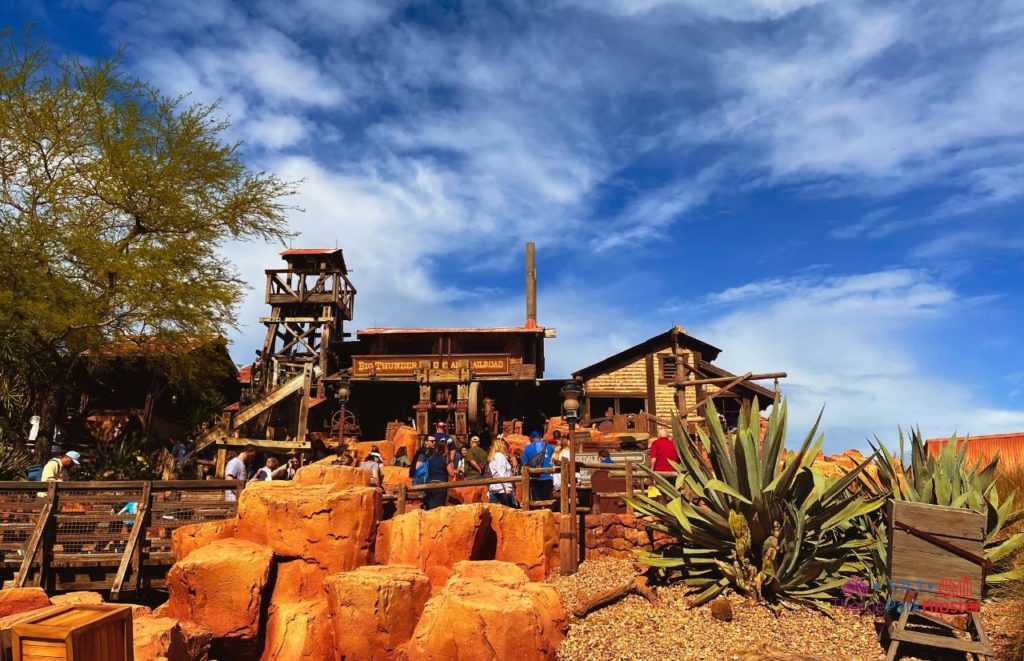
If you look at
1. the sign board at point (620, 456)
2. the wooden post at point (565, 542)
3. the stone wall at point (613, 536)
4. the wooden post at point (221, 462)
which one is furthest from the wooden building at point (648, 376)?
the wooden post at point (565, 542)

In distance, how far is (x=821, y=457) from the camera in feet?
71.7

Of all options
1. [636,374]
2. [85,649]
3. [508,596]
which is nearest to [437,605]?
[508,596]

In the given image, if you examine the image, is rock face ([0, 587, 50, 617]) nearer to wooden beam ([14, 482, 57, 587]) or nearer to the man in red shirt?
wooden beam ([14, 482, 57, 587])

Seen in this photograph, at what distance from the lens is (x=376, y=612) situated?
8102 mm

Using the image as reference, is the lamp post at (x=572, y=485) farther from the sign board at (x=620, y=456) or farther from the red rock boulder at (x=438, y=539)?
the sign board at (x=620, y=456)

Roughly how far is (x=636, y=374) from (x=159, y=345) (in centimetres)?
1719

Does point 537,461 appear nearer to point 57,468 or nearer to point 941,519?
point 941,519

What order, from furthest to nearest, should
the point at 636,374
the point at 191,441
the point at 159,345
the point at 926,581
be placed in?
the point at 636,374 < the point at 191,441 < the point at 159,345 < the point at 926,581

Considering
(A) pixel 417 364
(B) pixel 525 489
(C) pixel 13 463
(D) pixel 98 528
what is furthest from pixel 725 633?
(A) pixel 417 364

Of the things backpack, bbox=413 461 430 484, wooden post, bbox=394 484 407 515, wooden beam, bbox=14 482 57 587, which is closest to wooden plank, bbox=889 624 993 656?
wooden post, bbox=394 484 407 515

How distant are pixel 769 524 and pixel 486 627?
10.2ft

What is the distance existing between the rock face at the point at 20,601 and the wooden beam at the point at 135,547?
12.0 ft

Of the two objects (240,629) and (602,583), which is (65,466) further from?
(602,583)

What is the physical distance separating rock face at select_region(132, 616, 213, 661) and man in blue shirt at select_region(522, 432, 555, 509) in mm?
5269
